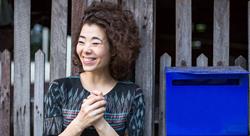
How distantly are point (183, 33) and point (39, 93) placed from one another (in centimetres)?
94

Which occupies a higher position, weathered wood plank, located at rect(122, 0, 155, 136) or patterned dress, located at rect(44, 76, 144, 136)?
weathered wood plank, located at rect(122, 0, 155, 136)

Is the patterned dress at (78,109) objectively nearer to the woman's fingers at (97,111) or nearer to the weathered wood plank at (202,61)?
the woman's fingers at (97,111)

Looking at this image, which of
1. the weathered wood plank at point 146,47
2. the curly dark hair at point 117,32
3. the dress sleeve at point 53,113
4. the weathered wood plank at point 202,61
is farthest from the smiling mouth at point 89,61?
the weathered wood plank at point 202,61

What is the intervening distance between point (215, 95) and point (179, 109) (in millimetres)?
192

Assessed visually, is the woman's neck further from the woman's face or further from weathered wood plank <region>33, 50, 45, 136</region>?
weathered wood plank <region>33, 50, 45, 136</region>

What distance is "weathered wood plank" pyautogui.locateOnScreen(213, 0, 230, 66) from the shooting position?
8.30 ft

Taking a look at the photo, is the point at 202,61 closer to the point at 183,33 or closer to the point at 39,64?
the point at 183,33

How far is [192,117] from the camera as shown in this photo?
217 cm

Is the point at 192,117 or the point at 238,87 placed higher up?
the point at 238,87

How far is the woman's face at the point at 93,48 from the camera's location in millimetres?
2121

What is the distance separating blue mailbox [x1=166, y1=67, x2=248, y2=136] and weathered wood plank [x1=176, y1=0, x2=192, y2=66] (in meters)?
0.37

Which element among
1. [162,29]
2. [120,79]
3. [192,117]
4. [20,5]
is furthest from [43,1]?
[192,117]

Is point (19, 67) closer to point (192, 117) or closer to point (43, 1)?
point (192, 117)

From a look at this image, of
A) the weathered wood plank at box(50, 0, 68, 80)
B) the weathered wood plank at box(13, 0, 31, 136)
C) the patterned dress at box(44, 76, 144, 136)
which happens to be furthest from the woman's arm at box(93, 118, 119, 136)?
the weathered wood plank at box(13, 0, 31, 136)
